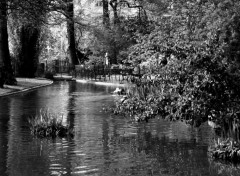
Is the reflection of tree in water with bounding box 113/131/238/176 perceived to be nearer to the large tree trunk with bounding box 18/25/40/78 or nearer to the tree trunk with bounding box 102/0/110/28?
the large tree trunk with bounding box 18/25/40/78

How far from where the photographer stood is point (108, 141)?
44.6 feet

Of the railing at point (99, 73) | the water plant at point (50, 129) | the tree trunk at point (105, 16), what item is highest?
the tree trunk at point (105, 16)

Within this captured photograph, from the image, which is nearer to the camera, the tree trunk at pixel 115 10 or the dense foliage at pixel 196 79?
the dense foliage at pixel 196 79

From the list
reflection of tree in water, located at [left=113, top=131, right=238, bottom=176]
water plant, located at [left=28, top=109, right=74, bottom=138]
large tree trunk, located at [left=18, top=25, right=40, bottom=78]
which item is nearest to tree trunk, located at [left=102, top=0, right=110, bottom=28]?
large tree trunk, located at [left=18, top=25, right=40, bottom=78]

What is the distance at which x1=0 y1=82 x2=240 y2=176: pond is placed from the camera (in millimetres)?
10188

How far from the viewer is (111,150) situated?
12.3 metres

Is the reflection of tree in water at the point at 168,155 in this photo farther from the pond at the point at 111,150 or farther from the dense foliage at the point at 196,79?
the dense foliage at the point at 196,79

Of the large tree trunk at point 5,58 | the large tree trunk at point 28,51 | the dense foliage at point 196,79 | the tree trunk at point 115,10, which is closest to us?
the dense foliage at point 196,79

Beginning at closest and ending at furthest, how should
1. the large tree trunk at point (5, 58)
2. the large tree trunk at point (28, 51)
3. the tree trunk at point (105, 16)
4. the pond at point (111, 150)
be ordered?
1. the pond at point (111, 150)
2. the large tree trunk at point (5, 58)
3. the large tree trunk at point (28, 51)
4. the tree trunk at point (105, 16)

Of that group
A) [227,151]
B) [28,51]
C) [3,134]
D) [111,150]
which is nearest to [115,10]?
[28,51]

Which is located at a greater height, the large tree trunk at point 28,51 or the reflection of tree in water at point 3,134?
the large tree trunk at point 28,51

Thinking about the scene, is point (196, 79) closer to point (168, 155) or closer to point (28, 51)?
point (168, 155)

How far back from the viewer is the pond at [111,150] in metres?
10.2

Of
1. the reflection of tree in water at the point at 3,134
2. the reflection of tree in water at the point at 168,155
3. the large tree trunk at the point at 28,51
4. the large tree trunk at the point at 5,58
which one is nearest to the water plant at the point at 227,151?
the reflection of tree in water at the point at 168,155
